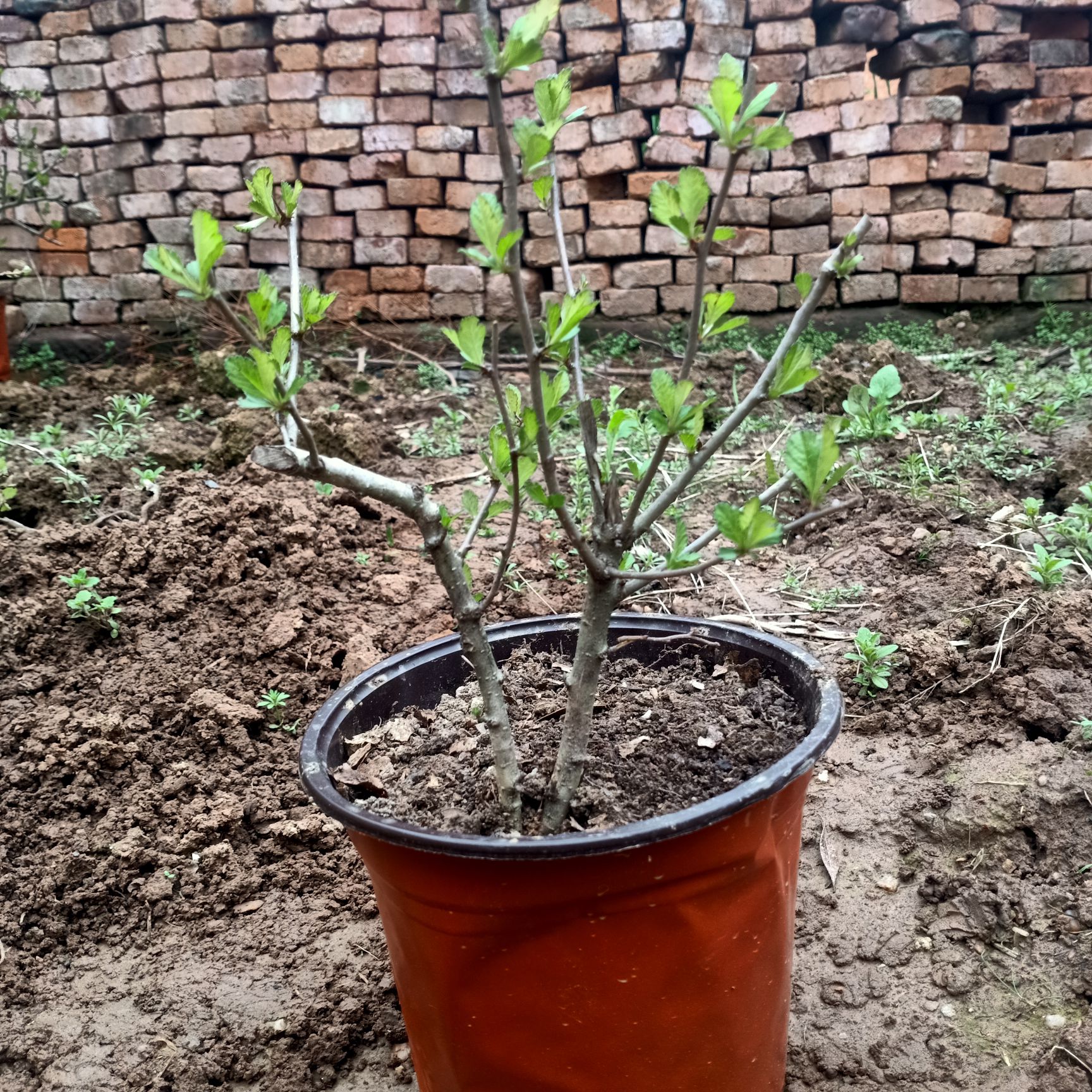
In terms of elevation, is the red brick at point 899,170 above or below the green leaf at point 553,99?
above

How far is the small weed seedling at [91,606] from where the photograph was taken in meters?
2.63

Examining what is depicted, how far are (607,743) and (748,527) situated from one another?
644 mm

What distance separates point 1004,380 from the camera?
4.34 metres

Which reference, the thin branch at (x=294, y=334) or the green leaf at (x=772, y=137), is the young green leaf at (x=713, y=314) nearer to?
the green leaf at (x=772, y=137)

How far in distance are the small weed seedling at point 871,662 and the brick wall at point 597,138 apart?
3317 millimetres

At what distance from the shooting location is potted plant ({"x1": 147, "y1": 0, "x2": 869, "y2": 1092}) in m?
0.99

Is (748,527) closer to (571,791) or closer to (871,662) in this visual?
(571,791)

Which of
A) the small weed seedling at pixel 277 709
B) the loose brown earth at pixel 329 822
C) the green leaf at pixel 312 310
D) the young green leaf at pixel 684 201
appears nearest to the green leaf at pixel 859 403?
the young green leaf at pixel 684 201

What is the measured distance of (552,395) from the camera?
1.25 meters

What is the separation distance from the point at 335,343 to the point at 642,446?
2.44 m

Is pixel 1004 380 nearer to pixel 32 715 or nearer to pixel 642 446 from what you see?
pixel 642 446

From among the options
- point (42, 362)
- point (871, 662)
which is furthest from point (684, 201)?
point (42, 362)

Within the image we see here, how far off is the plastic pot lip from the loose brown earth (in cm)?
73

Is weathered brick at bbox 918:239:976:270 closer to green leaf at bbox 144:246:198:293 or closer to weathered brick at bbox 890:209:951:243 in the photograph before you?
weathered brick at bbox 890:209:951:243
